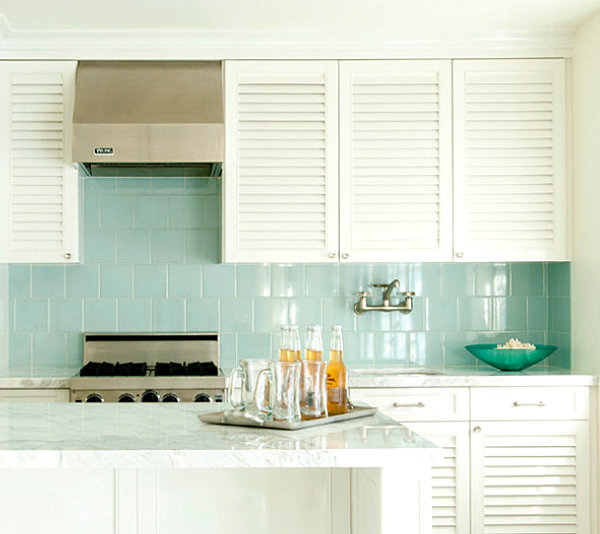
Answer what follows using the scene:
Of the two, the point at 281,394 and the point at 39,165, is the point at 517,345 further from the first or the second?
the point at 39,165

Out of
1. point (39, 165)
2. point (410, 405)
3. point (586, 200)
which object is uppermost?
point (39, 165)

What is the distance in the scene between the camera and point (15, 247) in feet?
12.5

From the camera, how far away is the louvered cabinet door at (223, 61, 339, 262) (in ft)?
12.5

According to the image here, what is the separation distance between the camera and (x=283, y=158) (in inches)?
151

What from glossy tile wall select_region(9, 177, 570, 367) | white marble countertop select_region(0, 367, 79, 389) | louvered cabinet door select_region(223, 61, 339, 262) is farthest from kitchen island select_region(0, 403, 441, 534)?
glossy tile wall select_region(9, 177, 570, 367)

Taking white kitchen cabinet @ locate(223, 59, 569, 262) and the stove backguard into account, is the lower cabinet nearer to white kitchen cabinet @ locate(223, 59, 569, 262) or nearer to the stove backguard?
white kitchen cabinet @ locate(223, 59, 569, 262)

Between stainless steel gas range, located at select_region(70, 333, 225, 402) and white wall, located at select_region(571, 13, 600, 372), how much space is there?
5.74 ft

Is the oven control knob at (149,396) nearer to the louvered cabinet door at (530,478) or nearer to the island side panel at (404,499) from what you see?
the louvered cabinet door at (530,478)

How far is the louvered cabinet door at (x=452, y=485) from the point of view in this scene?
3.61 metres

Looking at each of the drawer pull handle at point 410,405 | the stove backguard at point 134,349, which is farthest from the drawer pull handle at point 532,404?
the stove backguard at point 134,349

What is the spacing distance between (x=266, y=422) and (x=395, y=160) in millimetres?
2118

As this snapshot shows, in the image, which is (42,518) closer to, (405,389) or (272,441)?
(272,441)

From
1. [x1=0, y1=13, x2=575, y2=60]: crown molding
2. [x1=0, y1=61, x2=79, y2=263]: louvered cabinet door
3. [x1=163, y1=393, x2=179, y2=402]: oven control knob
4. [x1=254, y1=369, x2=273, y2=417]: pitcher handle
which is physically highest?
[x1=0, y1=13, x2=575, y2=60]: crown molding

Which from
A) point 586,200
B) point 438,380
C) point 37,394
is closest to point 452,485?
point 438,380
